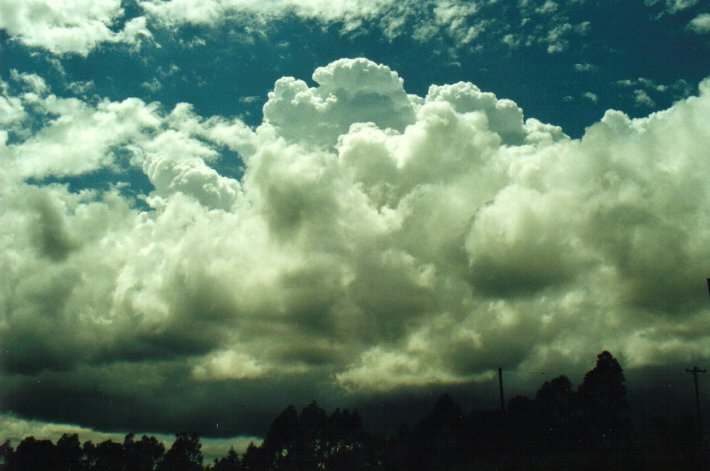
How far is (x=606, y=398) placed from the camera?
9300 cm

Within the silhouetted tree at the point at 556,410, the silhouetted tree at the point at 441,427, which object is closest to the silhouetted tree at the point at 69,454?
the silhouetted tree at the point at 441,427

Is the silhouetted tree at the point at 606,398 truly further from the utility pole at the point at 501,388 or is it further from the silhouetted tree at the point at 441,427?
the utility pole at the point at 501,388

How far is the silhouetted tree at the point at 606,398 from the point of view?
9181 cm

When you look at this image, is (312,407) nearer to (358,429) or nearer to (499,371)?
(358,429)

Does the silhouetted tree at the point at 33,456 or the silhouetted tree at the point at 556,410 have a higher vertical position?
the silhouetted tree at the point at 556,410

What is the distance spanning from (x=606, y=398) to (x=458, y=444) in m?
19.5

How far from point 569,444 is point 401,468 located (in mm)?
19529

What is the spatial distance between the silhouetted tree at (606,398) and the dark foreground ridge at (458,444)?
12 centimetres

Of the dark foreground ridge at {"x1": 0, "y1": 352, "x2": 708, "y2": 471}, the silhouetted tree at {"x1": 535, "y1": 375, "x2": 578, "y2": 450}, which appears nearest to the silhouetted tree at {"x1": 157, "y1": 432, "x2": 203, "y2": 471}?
the dark foreground ridge at {"x1": 0, "y1": 352, "x2": 708, "y2": 471}

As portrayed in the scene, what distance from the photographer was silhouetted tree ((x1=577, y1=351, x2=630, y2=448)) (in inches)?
3615

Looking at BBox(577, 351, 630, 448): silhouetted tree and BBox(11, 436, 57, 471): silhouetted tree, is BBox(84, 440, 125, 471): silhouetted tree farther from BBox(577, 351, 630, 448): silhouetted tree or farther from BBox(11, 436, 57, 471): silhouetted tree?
BBox(577, 351, 630, 448): silhouetted tree

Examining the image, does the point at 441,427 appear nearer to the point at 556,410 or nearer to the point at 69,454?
the point at 556,410

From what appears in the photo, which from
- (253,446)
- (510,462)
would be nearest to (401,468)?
(510,462)

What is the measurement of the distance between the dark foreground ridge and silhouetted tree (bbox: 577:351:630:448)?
124mm
